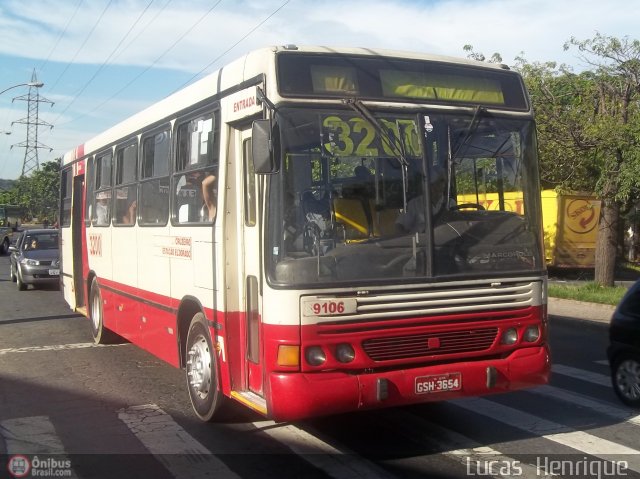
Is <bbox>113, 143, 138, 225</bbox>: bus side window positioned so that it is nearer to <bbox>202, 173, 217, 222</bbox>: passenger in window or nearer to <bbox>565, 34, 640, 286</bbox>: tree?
<bbox>202, 173, 217, 222</bbox>: passenger in window

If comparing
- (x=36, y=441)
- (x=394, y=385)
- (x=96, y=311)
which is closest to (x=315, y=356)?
(x=394, y=385)

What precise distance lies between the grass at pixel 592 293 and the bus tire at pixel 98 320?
9.54 metres

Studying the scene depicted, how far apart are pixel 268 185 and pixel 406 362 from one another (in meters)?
1.71

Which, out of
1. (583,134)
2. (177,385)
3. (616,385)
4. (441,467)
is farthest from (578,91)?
(441,467)

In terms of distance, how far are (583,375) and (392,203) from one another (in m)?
4.69

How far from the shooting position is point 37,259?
20.7m

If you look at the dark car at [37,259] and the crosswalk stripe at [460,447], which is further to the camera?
the dark car at [37,259]

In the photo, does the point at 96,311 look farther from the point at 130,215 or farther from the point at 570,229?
the point at 570,229

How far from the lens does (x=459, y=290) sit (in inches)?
226

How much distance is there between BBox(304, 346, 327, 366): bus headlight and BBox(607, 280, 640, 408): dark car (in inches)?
144

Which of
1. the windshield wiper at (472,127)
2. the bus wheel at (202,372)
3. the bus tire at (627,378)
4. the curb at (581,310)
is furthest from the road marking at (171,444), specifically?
the curb at (581,310)

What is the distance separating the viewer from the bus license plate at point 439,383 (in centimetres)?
557

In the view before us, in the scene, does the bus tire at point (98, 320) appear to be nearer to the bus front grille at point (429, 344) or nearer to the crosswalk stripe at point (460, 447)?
the crosswalk stripe at point (460, 447)

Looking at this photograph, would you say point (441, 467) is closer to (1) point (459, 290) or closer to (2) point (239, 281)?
(1) point (459, 290)
